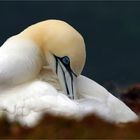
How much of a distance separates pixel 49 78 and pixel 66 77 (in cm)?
22

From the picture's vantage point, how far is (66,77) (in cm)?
1034

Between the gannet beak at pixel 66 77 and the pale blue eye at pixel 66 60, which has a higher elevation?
the pale blue eye at pixel 66 60

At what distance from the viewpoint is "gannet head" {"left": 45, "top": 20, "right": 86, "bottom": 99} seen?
33.0ft

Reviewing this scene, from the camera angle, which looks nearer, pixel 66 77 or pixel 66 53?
pixel 66 53

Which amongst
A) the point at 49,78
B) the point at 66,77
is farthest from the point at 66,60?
the point at 49,78

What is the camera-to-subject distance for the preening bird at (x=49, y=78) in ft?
30.5

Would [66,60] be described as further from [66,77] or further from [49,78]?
[49,78]

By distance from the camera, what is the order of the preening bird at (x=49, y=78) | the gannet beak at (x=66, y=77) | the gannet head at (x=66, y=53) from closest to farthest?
the preening bird at (x=49, y=78), the gannet head at (x=66, y=53), the gannet beak at (x=66, y=77)

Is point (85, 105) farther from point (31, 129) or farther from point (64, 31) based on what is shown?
point (31, 129)

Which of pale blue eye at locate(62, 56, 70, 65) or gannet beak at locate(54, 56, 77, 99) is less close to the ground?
pale blue eye at locate(62, 56, 70, 65)

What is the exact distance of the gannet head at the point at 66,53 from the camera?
10062 millimetres

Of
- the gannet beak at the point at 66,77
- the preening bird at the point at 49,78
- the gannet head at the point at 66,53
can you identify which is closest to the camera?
the preening bird at the point at 49,78

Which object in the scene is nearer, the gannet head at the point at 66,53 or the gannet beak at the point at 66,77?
the gannet head at the point at 66,53

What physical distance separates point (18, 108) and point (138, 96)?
375cm
